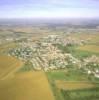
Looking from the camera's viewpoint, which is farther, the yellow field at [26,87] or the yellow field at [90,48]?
the yellow field at [90,48]

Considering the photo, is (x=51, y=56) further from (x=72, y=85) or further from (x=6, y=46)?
(x=72, y=85)

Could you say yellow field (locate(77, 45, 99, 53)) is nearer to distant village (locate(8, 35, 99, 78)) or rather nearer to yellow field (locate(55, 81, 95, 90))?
distant village (locate(8, 35, 99, 78))

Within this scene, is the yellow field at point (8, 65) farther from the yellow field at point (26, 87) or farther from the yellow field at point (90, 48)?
the yellow field at point (90, 48)

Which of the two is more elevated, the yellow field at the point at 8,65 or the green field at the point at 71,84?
the yellow field at the point at 8,65

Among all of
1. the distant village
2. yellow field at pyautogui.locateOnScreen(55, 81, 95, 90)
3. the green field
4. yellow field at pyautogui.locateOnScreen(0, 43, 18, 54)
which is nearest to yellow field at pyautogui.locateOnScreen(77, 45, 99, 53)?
the distant village

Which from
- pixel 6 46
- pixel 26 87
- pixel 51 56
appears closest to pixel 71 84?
pixel 26 87

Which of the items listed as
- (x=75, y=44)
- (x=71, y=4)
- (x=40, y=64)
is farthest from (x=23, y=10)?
Answer: (x=40, y=64)

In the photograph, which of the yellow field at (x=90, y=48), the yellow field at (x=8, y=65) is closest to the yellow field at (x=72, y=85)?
the yellow field at (x=8, y=65)
